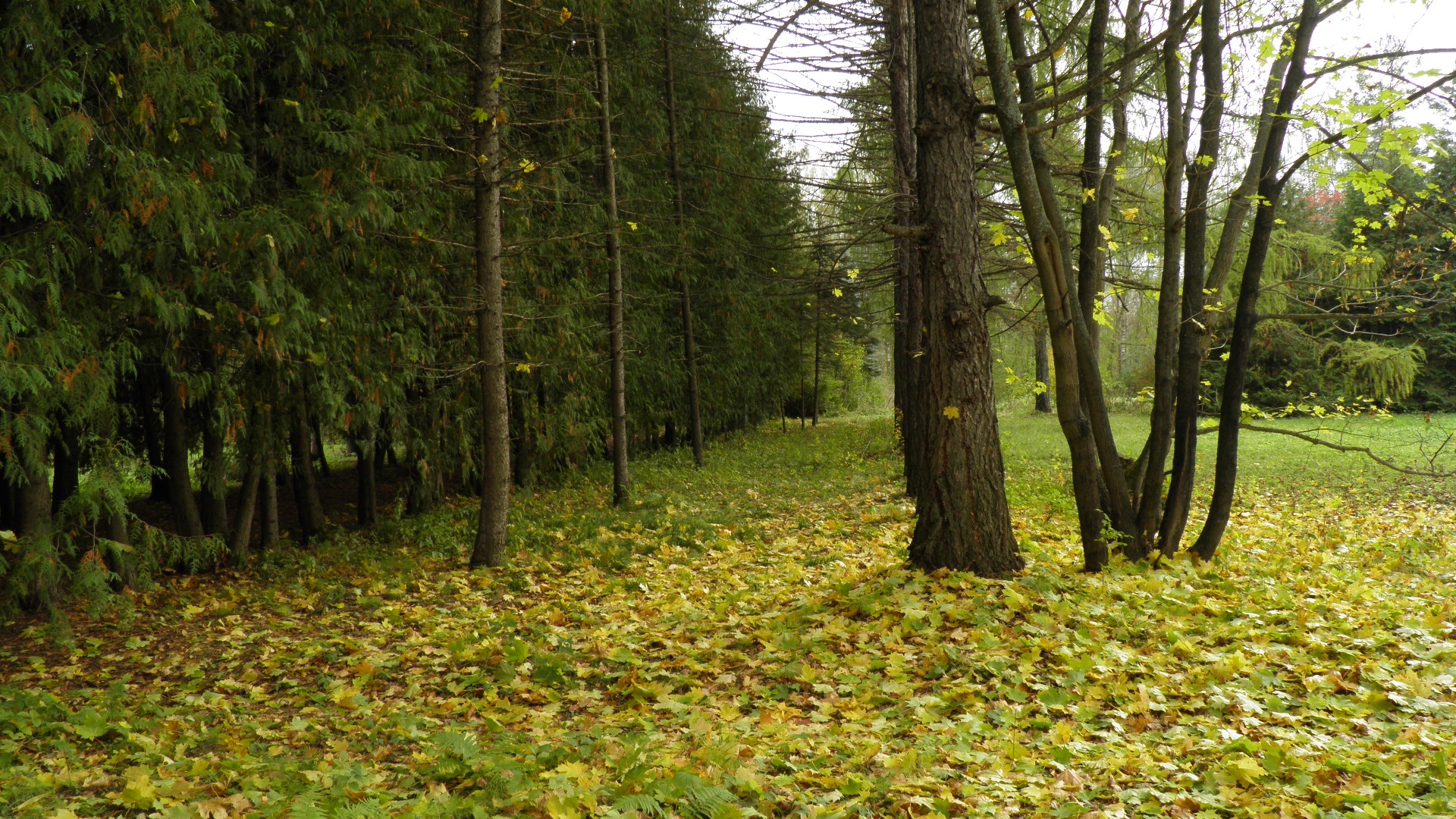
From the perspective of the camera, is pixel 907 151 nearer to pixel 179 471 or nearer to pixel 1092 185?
pixel 1092 185

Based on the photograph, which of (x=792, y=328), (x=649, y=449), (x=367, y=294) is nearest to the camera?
(x=367, y=294)

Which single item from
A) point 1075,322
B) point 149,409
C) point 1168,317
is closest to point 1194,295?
point 1168,317

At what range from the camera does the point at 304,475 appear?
977cm

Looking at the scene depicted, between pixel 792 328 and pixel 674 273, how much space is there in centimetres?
1001

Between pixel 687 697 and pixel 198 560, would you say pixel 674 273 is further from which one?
pixel 687 697

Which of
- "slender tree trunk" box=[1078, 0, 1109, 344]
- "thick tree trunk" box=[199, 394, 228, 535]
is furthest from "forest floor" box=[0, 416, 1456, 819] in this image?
"slender tree trunk" box=[1078, 0, 1109, 344]

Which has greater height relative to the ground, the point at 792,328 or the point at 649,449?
the point at 792,328

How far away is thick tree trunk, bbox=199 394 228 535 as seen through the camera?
25.6 ft

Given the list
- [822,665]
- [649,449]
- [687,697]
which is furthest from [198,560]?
[649,449]

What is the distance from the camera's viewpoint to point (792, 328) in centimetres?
2639

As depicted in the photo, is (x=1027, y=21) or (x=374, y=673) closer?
(x=374, y=673)

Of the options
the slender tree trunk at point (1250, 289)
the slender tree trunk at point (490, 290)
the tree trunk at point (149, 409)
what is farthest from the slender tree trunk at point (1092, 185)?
the tree trunk at point (149, 409)

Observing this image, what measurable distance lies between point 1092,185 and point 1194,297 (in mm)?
1909

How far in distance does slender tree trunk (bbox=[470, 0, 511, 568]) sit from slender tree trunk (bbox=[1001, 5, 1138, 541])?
4.64m
